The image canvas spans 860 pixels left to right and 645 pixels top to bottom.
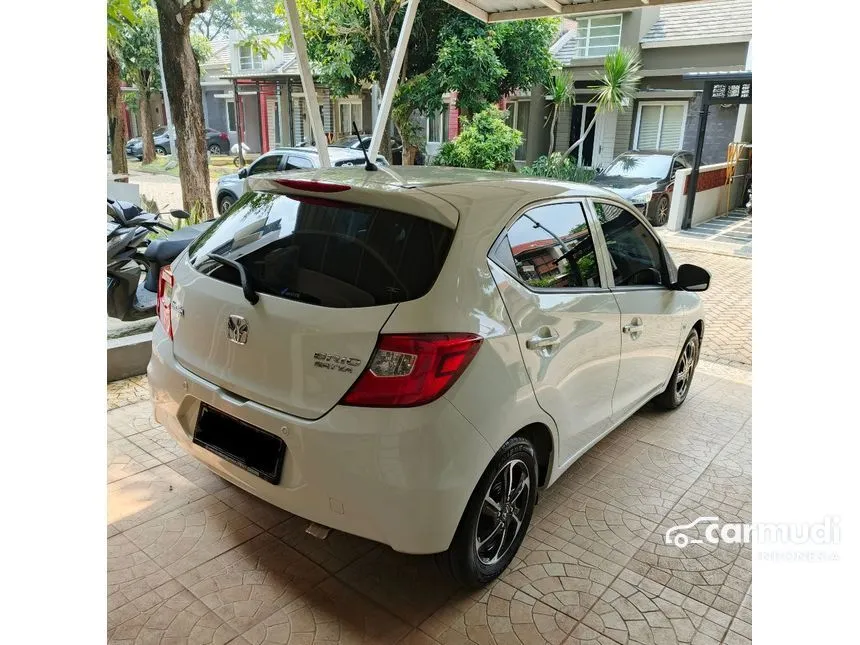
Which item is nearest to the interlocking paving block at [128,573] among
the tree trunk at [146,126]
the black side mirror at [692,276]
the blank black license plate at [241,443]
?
the blank black license plate at [241,443]

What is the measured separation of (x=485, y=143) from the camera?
13.9 meters

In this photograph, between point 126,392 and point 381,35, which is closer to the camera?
Answer: point 126,392

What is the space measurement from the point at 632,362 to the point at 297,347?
1.98 meters

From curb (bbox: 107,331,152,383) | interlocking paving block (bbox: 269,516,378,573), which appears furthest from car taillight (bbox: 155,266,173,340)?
curb (bbox: 107,331,152,383)

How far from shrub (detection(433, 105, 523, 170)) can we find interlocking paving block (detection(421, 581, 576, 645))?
40.3 ft

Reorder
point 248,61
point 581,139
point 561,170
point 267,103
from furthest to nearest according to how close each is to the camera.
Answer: point 248,61, point 267,103, point 581,139, point 561,170

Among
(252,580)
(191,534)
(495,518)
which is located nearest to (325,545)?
(252,580)

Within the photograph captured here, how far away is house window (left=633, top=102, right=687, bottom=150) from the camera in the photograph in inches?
691

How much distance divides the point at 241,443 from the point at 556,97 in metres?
16.5

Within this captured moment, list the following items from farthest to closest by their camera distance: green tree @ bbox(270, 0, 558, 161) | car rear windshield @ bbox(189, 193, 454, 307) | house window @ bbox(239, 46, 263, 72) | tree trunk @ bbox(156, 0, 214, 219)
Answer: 1. house window @ bbox(239, 46, 263, 72)
2. green tree @ bbox(270, 0, 558, 161)
3. tree trunk @ bbox(156, 0, 214, 219)
4. car rear windshield @ bbox(189, 193, 454, 307)

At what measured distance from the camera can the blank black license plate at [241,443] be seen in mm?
2236

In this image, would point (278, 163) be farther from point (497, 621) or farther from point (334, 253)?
point (497, 621)

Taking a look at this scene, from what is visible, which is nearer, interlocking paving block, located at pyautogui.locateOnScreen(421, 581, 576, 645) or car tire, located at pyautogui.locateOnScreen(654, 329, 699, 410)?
interlocking paving block, located at pyautogui.locateOnScreen(421, 581, 576, 645)

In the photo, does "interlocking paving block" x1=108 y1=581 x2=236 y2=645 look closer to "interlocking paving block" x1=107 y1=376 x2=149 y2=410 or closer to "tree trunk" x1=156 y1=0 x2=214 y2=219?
"interlocking paving block" x1=107 y1=376 x2=149 y2=410
